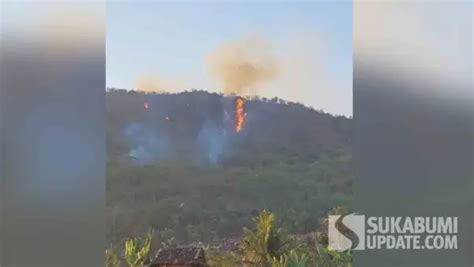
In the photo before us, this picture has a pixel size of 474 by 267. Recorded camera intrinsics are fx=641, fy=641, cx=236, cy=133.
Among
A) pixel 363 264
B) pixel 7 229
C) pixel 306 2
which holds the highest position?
pixel 306 2

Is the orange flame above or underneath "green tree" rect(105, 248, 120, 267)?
above

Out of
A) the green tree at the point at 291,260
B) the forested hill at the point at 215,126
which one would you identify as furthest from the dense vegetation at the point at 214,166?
the green tree at the point at 291,260

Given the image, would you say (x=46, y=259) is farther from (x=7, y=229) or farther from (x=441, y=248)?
(x=441, y=248)

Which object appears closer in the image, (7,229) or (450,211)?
(7,229)

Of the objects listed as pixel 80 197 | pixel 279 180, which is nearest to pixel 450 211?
pixel 279 180

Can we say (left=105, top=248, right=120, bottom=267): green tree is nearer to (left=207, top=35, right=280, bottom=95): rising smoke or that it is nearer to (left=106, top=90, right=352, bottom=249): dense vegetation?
(left=106, top=90, right=352, bottom=249): dense vegetation

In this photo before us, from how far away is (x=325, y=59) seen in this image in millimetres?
2588

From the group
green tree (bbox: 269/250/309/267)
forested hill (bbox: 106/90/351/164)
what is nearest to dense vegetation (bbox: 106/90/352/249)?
forested hill (bbox: 106/90/351/164)

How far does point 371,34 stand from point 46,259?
1.57 metres

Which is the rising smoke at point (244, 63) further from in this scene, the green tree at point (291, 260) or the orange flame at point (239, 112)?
the green tree at point (291, 260)

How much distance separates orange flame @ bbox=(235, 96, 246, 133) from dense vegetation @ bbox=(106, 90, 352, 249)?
2cm

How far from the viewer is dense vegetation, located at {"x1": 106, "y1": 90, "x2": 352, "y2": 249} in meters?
2.53

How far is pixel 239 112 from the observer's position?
8.46 ft

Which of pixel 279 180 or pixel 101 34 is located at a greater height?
pixel 101 34
